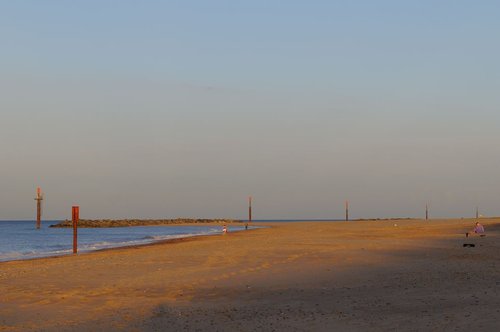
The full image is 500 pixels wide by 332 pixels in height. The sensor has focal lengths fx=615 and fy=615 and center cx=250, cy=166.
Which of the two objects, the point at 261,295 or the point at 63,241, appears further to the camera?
the point at 63,241

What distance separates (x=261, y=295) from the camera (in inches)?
593

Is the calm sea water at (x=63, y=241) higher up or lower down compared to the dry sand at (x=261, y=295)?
lower down

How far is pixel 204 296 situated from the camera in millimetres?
15102

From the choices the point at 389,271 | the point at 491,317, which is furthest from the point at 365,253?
the point at 491,317

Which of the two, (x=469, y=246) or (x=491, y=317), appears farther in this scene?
(x=469, y=246)

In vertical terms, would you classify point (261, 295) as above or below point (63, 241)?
above

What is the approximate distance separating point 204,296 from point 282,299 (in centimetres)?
203

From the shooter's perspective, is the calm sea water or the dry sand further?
the calm sea water

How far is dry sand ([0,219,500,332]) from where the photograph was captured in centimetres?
1139

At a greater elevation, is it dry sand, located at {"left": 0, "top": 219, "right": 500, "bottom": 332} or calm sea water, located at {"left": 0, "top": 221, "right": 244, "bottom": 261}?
dry sand, located at {"left": 0, "top": 219, "right": 500, "bottom": 332}

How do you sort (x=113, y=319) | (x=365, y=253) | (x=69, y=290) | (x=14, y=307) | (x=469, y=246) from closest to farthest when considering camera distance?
(x=113, y=319) < (x=14, y=307) < (x=69, y=290) < (x=365, y=253) < (x=469, y=246)

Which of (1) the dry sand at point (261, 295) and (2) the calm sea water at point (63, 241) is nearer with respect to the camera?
(1) the dry sand at point (261, 295)

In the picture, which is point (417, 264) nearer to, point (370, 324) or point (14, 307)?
point (370, 324)

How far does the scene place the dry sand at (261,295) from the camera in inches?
448
